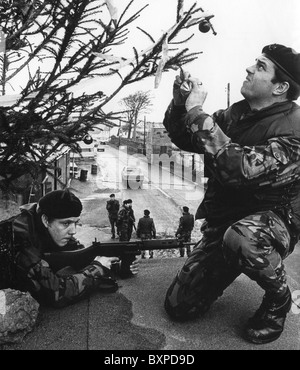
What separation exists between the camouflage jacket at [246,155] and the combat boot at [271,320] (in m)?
0.53

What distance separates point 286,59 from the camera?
2477mm

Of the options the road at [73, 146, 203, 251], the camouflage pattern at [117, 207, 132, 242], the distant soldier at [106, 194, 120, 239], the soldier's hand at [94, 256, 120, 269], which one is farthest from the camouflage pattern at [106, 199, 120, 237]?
the soldier's hand at [94, 256, 120, 269]

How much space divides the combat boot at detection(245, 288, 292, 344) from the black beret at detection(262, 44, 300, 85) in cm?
149

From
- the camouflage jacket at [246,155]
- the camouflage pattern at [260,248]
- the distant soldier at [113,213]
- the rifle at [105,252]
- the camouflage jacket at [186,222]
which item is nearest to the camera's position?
the camouflage jacket at [246,155]

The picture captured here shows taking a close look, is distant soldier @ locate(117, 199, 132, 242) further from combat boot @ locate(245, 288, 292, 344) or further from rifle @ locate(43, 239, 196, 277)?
combat boot @ locate(245, 288, 292, 344)

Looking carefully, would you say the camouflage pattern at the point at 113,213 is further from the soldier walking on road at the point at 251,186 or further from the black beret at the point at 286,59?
the black beret at the point at 286,59

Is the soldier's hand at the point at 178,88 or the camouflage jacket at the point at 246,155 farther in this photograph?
the soldier's hand at the point at 178,88

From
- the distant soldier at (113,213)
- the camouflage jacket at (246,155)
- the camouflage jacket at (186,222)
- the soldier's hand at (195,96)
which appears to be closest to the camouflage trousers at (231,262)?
the camouflage jacket at (246,155)

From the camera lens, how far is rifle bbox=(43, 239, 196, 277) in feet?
11.0

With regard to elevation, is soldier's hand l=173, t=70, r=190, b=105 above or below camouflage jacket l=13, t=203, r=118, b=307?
above

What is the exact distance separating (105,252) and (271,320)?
1647 millimetres

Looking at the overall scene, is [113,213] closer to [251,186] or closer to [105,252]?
[105,252]

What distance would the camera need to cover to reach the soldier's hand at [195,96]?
2436mm

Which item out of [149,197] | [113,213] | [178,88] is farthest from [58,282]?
[149,197]
